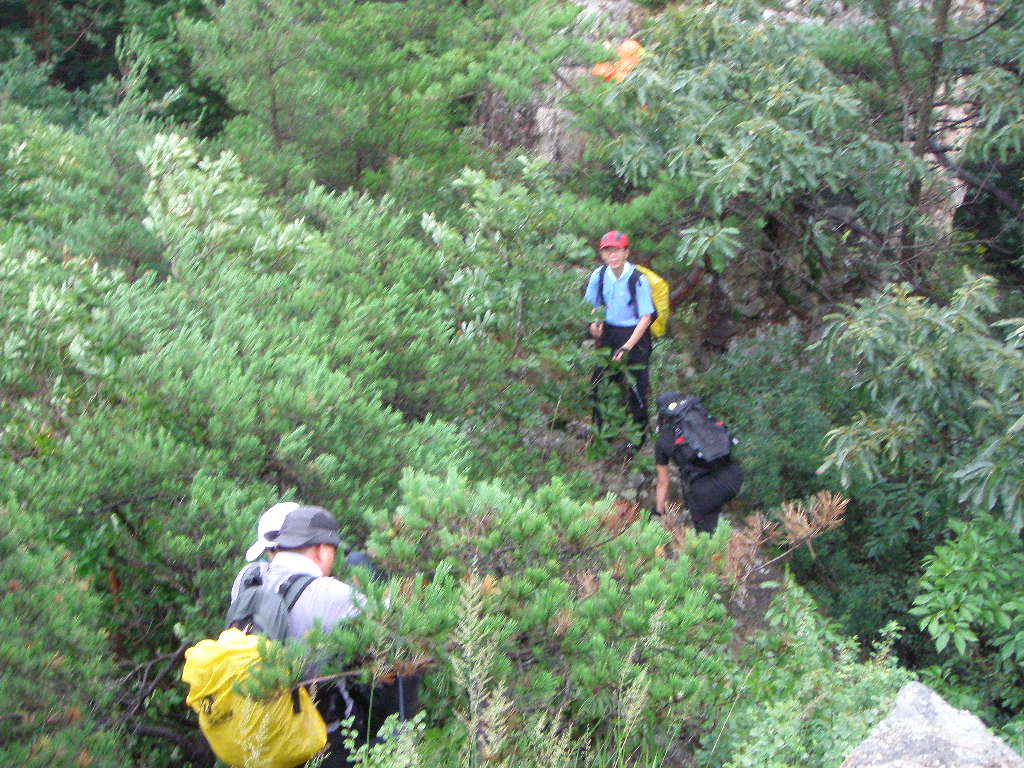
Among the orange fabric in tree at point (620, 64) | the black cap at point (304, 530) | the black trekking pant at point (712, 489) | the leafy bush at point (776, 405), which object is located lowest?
the leafy bush at point (776, 405)

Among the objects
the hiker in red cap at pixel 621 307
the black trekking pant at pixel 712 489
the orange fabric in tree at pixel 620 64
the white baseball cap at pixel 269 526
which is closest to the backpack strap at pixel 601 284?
the hiker in red cap at pixel 621 307

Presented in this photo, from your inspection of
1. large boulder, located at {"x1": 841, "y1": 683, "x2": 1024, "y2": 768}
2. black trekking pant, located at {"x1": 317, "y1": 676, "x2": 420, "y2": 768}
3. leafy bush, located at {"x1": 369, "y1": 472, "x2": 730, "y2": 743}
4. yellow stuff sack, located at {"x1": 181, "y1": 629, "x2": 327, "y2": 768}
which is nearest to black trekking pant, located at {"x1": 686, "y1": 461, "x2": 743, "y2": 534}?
leafy bush, located at {"x1": 369, "y1": 472, "x2": 730, "y2": 743}

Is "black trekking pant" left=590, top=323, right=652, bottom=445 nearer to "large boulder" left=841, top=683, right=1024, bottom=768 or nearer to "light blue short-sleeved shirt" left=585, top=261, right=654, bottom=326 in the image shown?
"light blue short-sleeved shirt" left=585, top=261, right=654, bottom=326

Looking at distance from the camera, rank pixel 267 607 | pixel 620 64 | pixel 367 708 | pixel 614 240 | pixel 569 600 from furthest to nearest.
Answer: pixel 620 64, pixel 614 240, pixel 569 600, pixel 367 708, pixel 267 607

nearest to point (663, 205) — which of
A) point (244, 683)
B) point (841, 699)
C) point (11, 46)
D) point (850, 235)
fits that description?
point (850, 235)

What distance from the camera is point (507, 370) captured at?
7250 mm

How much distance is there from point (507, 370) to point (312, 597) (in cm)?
382

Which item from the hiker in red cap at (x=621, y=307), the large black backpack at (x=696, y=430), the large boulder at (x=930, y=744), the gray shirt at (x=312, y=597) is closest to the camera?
the large boulder at (x=930, y=744)

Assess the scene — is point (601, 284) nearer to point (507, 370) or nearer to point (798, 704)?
point (507, 370)

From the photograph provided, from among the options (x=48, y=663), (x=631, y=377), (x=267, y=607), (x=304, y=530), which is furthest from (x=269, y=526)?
(x=631, y=377)

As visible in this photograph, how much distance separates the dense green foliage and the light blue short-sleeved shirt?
0.20 m

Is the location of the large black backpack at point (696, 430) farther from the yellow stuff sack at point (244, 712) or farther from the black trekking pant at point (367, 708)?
the yellow stuff sack at point (244, 712)

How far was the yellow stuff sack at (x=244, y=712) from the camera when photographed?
3279 millimetres

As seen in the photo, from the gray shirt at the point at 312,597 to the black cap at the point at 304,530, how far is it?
0.05m
